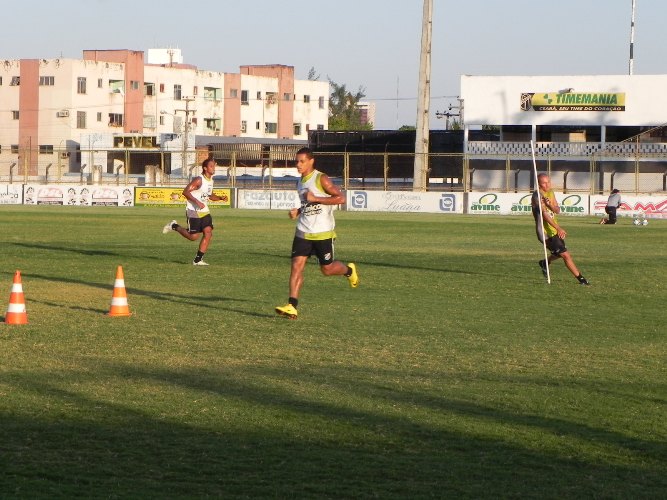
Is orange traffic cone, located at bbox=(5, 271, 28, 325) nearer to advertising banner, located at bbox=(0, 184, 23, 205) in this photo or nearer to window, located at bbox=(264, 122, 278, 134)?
advertising banner, located at bbox=(0, 184, 23, 205)

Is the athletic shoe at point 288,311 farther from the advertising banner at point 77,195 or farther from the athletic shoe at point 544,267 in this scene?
the advertising banner at point 77,195

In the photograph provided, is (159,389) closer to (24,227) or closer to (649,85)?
(24,227)

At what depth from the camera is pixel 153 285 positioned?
57.6 feet

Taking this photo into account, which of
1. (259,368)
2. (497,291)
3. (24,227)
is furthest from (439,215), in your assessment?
(259,368)

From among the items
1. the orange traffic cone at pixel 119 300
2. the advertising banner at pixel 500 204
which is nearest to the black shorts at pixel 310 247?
the orange traffic cone at pixel 119 300

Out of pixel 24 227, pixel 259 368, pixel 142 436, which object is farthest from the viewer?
pixel 24 227

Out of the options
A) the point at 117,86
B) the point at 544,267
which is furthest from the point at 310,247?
the point at 117,86

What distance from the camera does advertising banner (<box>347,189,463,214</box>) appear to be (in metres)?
53.1

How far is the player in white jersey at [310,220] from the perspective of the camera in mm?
13430

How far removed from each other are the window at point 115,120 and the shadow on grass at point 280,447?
3882 inches

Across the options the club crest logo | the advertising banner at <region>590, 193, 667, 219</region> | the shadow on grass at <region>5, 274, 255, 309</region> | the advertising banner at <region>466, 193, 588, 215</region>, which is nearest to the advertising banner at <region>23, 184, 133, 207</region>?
the advertising banner at <region>466, 193, 588, 215</region>

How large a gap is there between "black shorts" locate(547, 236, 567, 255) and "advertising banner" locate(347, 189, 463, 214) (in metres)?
33.7

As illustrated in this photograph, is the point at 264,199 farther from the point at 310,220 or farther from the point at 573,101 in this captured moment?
the point at 310,220

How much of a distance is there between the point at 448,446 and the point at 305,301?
27.2 ft
